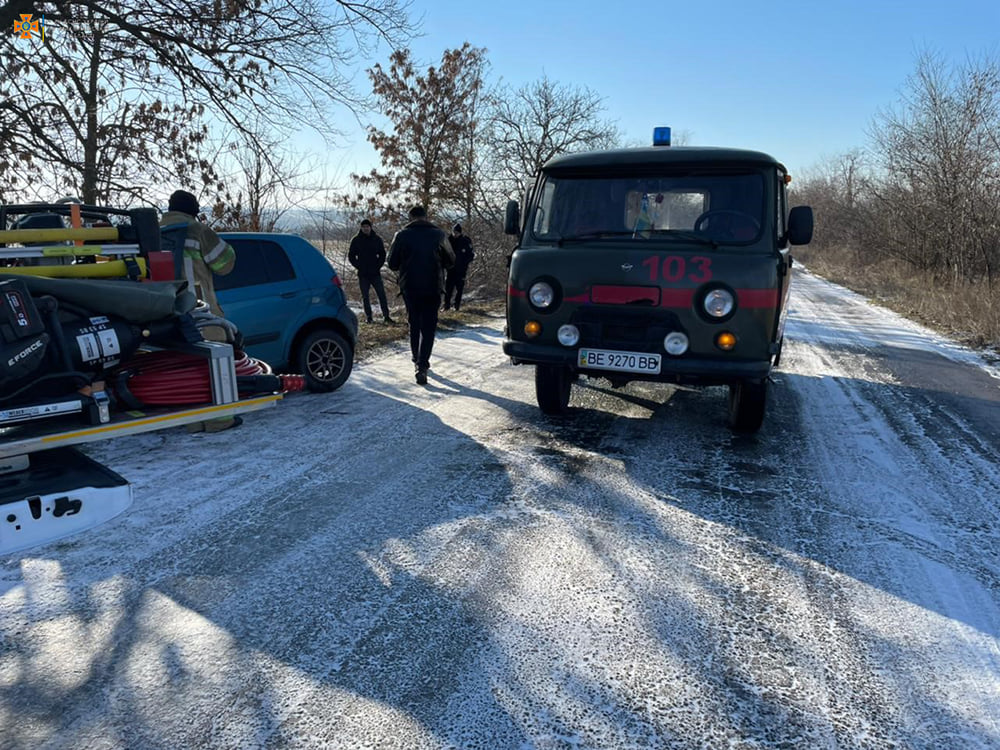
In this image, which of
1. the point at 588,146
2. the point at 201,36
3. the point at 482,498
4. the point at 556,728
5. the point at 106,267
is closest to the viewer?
the point at 556,728

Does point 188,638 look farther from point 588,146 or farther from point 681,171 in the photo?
Answer: point 588,146

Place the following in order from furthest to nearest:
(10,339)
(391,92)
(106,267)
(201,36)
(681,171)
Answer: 1. (391,92)
2. (201,36)
3. (681,171)
4. (106,267)
5. (10,339)

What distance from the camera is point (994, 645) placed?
8.99 feet

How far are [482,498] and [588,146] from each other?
21.8 m

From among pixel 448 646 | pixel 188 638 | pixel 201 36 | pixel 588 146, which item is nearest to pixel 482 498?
pixel 448 646

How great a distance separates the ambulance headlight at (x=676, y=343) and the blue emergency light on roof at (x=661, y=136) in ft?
8.16

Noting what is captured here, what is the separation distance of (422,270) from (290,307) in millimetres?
1430

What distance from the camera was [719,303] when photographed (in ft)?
16.1

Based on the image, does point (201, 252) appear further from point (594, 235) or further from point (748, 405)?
point (748, 405)

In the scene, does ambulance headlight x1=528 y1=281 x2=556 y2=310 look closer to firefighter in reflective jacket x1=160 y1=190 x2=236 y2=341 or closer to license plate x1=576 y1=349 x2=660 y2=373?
license plate x1=576 y1=349 x2=660 y2=373

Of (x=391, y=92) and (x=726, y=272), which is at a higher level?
(x=391, y=92)

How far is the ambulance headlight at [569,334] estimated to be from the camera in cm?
532

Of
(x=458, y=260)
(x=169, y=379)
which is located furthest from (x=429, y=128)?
(x=169, y=379)

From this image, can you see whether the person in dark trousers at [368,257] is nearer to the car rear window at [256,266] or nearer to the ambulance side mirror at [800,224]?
the car rear window at [256,266]
